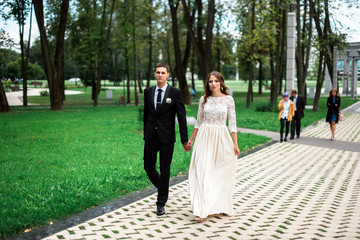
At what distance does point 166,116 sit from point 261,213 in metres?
2.06

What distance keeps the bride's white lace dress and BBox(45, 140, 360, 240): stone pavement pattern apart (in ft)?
1.14

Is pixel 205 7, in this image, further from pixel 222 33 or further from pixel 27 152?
pixel 27 152

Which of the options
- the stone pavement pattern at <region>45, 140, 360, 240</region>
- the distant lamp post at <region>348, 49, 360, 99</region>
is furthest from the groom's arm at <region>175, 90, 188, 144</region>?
the distant lamp post at <region>348, 49, 360, 99</region>

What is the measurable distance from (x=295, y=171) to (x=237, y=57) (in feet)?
120

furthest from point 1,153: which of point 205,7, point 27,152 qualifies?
point 205,7

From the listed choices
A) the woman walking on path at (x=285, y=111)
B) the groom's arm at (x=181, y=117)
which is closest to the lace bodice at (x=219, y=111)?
the groom's arm at (x=181, y=117)

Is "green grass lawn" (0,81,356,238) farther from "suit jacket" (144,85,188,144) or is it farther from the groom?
"suit jacket" (144,85,188,144)

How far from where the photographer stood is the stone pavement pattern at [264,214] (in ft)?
16.9

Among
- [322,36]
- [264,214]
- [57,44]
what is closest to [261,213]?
[264,214]

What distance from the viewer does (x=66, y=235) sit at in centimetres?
509

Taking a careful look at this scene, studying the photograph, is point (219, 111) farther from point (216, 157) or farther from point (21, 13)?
point (21, 13)

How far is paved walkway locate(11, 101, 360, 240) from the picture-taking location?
5.16 m

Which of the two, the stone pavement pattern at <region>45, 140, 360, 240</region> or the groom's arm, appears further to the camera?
the groom's arm

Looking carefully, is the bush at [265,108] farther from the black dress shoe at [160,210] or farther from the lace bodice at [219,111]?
the black dress shoe at [160,210]
